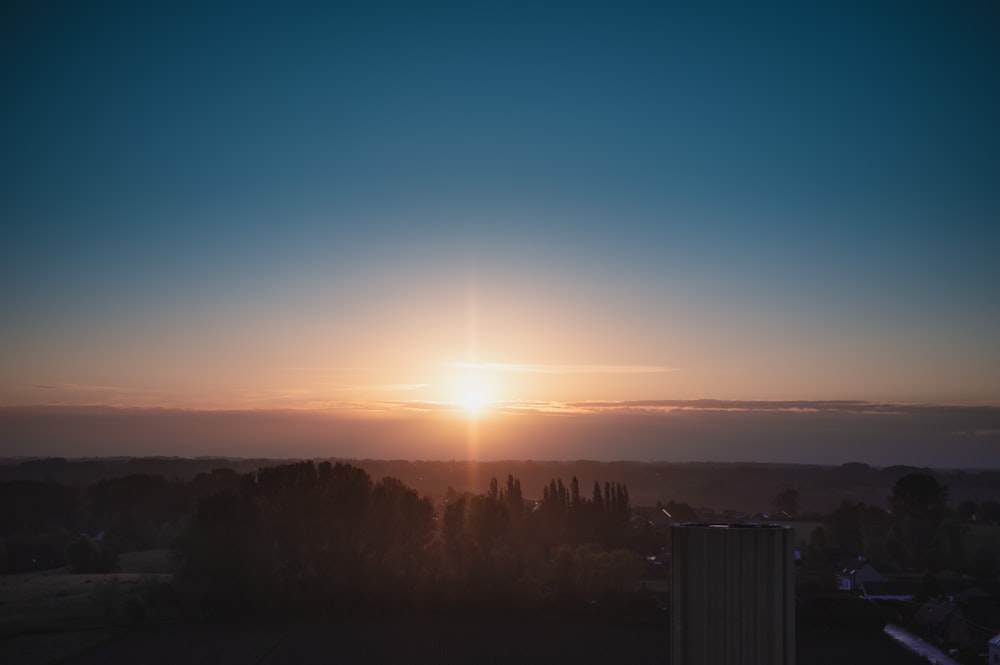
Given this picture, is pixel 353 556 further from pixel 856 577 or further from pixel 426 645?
pixel 856 577

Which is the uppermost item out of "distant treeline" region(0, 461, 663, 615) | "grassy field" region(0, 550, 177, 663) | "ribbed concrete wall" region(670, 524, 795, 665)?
"ribbed concrete wall" region(670, 524, 795, 665)

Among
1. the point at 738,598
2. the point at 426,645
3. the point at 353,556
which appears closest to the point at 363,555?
the point at 353,556

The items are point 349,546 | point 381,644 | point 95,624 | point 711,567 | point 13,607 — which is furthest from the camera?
point 349,546

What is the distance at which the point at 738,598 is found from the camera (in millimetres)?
7312

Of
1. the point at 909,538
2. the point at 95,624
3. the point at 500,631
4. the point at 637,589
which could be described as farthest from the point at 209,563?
the point at 909,538

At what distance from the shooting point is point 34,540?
210 ft

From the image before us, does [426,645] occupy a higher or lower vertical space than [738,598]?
lower

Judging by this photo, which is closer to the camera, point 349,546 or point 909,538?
point 349,546

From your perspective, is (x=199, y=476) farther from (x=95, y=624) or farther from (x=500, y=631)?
(x=500, y=631)

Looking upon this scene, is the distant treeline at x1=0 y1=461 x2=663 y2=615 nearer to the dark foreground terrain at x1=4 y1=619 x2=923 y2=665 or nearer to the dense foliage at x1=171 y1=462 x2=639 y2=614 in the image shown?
the dense foliage at x1=171 y1=462 x2=639 y2=614

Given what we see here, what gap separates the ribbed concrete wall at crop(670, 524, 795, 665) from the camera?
7312 millimetres

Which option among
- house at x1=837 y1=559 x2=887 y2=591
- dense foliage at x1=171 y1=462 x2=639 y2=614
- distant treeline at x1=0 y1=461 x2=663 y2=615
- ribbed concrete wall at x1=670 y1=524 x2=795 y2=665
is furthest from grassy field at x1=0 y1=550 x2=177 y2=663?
house at x1=837 y1=559 x2=887 y2=591

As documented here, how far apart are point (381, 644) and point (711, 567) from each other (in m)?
34.0

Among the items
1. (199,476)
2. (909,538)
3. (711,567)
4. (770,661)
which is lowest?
(909,538)
